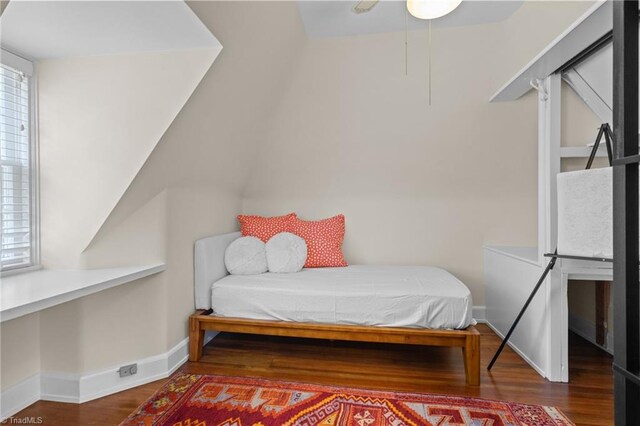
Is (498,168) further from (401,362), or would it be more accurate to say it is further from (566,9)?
(401,362)

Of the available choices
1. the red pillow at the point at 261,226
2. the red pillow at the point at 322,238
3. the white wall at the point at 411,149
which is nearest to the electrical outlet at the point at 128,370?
the red pillow at the point at 261,226

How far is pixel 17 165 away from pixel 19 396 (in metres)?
1.27

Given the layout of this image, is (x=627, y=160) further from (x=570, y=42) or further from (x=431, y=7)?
(x=431, y=7)

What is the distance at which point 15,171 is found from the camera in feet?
5.39

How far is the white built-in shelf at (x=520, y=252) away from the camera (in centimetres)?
215

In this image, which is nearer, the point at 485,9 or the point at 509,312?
the point at 485,9

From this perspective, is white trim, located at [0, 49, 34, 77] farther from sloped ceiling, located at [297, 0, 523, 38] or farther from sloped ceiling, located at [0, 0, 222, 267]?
sloped ceiling, located at [297, 0, 523, 38]

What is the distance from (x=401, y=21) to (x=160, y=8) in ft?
5.77

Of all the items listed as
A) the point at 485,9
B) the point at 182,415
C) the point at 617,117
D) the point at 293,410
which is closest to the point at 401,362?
the point at 293,410

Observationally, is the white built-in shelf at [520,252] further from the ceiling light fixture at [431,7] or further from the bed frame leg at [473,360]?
the ceiling light fixture at [431,7]

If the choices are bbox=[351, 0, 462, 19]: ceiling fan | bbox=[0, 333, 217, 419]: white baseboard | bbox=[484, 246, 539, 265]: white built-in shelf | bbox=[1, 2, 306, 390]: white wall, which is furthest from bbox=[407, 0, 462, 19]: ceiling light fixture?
bbox=[0, 333, 217, 419]: white baseboard

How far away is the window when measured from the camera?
1.59m

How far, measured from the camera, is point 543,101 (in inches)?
76.4

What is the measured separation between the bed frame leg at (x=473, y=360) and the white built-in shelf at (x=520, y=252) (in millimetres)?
712
